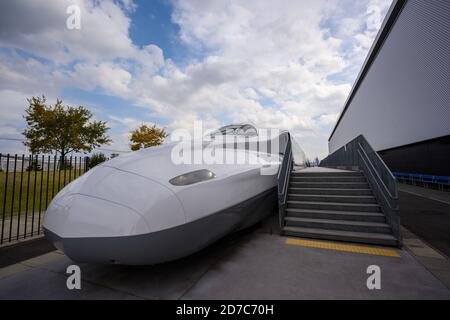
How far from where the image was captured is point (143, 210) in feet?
6.48

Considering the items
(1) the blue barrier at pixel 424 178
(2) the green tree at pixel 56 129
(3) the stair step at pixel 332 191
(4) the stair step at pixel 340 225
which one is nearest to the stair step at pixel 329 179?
(3) the stair step at pixel 332 191

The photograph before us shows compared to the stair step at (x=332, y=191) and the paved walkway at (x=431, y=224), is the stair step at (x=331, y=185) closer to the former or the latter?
the stair step at (x=332, y=191)

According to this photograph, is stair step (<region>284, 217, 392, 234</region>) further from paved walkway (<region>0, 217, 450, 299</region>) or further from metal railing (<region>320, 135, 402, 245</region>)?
paved walkway (<region>0, 217, 450, 299</region>)

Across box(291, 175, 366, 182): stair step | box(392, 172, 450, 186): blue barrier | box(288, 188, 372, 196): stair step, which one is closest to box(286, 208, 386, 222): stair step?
box(288, 188, 372, 196): stair step

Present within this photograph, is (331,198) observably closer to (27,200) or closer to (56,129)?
(27,200)

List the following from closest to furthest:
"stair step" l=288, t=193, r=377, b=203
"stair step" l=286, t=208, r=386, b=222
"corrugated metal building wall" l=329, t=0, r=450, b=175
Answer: "stair step" l=286, t=208, r=386, b=222, "stair step" l=288, t=193, r=377, b=203, "corrugated metal building wall" l=329, t=0, r=450, b=175

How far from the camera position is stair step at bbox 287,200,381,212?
4191 millimetres

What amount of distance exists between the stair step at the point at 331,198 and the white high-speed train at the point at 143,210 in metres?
2.52

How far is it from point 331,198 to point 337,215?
0.61 meters

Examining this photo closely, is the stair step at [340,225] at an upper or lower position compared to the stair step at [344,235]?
upper

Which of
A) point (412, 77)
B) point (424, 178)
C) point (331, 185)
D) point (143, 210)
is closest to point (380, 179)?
point (331, 185)

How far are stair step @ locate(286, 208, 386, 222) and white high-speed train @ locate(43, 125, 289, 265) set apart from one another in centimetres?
207

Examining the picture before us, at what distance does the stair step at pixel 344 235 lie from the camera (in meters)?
3.50
